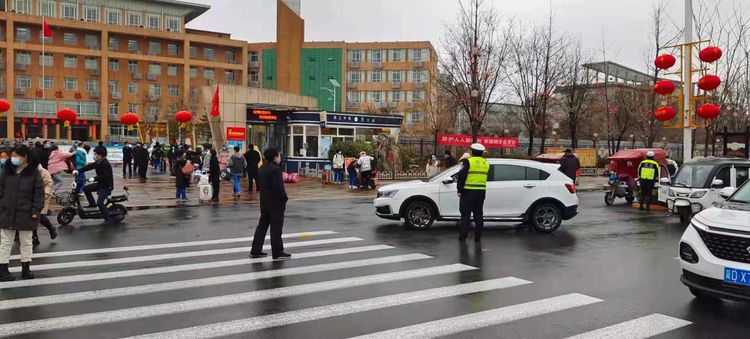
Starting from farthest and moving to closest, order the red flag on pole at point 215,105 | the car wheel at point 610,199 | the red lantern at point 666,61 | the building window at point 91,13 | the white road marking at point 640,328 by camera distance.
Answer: the building window at point 91,13 → the red flag on pole at point 215,105 → the car wheel at point 610,199 → the red lantern at point 666,61 → the white road marking at point 640,328

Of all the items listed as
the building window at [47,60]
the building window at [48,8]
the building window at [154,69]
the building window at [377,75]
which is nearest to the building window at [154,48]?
the building window at [154,69]

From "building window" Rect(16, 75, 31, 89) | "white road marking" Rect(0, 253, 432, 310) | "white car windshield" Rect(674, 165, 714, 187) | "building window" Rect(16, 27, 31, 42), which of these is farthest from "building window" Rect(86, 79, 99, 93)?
"white road marking" Rect(0, 253, 432, 310)

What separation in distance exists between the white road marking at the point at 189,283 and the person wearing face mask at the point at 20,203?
1.28 m

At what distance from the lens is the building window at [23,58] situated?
65.7 meters

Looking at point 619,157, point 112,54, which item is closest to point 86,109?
point 112,54

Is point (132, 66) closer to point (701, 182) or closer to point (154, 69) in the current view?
point (154, 69)

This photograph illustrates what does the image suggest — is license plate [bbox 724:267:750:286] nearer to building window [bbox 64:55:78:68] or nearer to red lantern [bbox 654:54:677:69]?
red lantern [bbox 654:54:677:69]

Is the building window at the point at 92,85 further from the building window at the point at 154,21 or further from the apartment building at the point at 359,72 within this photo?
the apartment building at the point at 359,72

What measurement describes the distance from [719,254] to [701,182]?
9.38 m

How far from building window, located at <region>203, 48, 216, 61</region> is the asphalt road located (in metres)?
68.1

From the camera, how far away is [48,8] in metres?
69.1

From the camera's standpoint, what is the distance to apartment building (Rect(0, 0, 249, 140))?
6555cm

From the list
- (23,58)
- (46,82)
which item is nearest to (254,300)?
(46,82)

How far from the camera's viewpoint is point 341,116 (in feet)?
101
